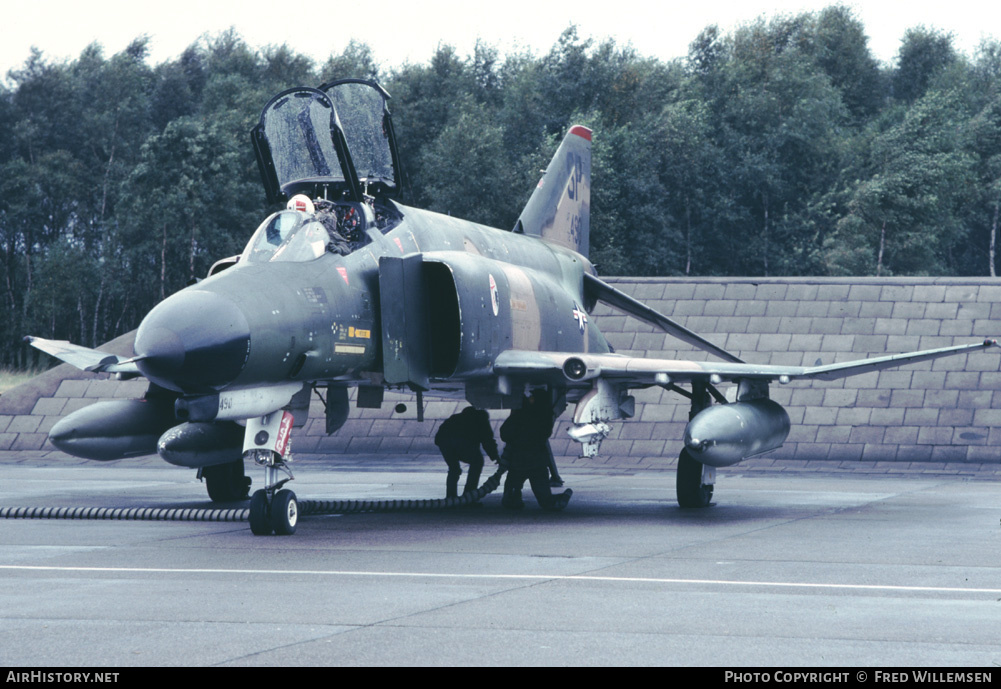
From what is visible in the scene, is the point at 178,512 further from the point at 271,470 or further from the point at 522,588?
the point at 522,588

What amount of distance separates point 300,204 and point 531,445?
154 inches

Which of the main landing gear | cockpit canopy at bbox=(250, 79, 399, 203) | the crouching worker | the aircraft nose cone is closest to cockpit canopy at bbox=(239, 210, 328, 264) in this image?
cockpit canopy at bbox=(250, 79, 399, 203)

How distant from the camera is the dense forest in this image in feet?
190

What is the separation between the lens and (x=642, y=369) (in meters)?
13.8

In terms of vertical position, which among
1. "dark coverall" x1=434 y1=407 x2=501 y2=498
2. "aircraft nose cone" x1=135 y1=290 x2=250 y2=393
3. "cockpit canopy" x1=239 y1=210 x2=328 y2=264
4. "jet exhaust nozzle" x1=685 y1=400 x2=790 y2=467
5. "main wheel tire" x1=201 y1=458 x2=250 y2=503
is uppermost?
"cockpit canopy" x1=239 y1=210 x2=328 y2=264

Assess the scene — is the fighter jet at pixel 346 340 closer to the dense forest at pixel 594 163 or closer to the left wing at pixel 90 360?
the left wing at pixel 90 360

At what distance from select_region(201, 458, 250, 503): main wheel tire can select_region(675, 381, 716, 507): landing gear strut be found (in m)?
5.54

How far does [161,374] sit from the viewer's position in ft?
33.7

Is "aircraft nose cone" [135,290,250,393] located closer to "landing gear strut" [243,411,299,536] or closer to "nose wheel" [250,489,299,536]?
"landing gear strut" [243,411,299,536]

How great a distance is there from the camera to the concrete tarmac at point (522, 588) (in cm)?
606

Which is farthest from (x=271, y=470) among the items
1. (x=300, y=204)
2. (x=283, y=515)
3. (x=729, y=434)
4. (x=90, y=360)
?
(x=729, y=434)

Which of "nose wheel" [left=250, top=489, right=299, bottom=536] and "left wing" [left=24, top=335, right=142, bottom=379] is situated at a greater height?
"left wing" [left=24, top=335, right=142, bottom=379]
